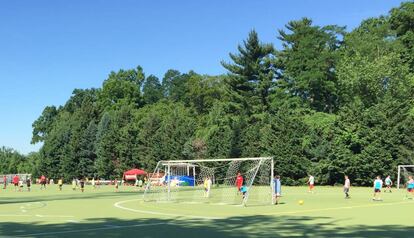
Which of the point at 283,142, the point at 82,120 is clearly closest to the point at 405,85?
the point at 283,142

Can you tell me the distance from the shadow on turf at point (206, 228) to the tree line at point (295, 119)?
39.7 meters

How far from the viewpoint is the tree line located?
59.4 m

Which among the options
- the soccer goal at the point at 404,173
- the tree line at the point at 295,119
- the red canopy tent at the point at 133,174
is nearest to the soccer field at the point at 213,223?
the soccer goal at the point at 404,173

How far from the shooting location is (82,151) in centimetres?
9806

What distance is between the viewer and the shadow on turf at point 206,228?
16.3 metres

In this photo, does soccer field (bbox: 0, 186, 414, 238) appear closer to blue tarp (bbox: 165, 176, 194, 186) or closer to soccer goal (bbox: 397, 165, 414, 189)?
blue tarp (bbox: 165, 176, 194, 186)

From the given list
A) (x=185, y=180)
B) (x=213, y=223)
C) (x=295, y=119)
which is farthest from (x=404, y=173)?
(x=213, y=223)

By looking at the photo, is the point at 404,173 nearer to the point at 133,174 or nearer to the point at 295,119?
the point at 295,119

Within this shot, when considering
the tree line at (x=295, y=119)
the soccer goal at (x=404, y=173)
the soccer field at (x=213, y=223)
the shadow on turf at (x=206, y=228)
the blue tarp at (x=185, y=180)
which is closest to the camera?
the shadow on turf at (x=206, y=228)

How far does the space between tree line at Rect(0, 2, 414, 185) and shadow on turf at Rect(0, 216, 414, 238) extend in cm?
3972

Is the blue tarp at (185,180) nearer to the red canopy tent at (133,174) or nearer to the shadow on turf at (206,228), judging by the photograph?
the red canopy tent at (133,174)

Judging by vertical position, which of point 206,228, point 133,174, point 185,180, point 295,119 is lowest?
point 206,228

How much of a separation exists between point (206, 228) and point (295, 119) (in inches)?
1944

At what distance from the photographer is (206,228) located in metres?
18.2
